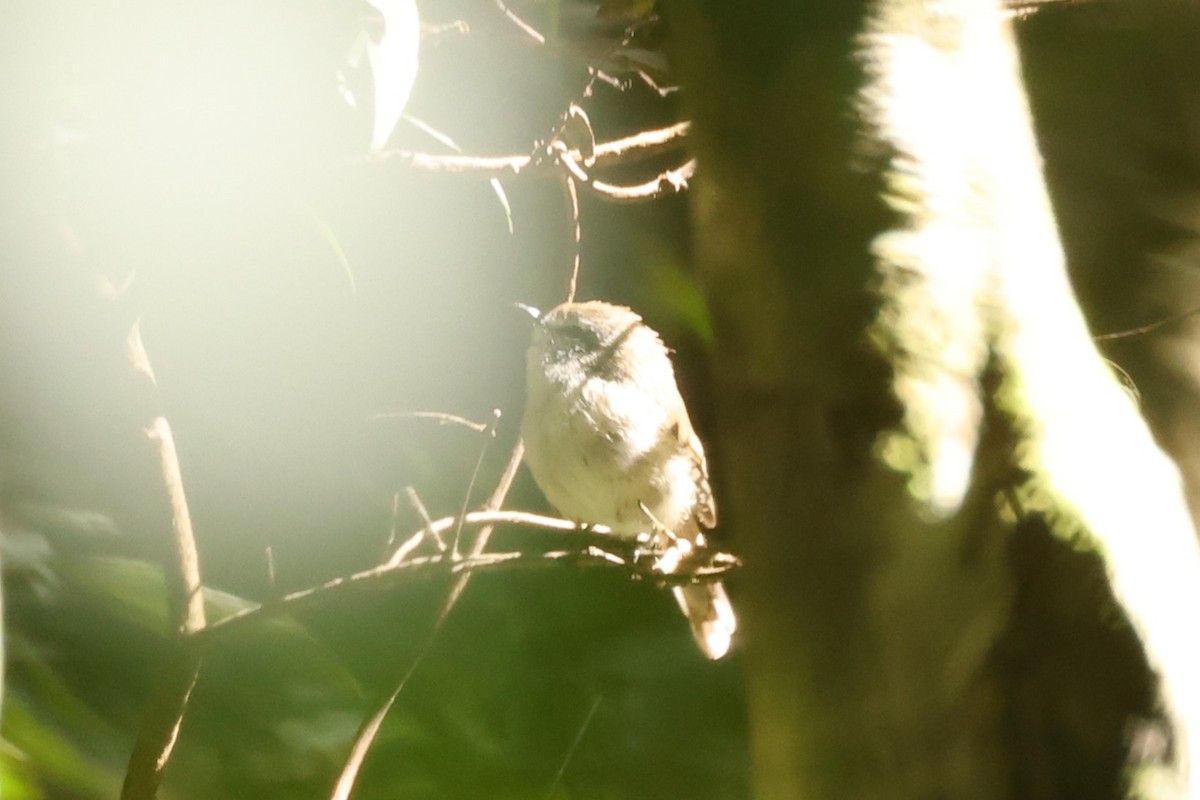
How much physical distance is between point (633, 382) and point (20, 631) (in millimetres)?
768

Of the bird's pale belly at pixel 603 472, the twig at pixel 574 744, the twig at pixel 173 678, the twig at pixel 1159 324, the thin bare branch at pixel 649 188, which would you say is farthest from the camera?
the twig at pixel 574 744

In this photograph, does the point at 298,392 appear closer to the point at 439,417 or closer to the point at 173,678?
the point at 439,417

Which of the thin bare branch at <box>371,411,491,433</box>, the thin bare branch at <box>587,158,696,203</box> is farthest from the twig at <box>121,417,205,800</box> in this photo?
the thin bare branch at <box>587,158,696,203</box>

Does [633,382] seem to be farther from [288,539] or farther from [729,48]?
[729,48]

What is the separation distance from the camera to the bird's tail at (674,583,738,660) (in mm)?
1244

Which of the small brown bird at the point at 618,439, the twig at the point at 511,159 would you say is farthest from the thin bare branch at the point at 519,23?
the small brown bird at the point at 618,439

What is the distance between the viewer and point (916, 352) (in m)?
0.45

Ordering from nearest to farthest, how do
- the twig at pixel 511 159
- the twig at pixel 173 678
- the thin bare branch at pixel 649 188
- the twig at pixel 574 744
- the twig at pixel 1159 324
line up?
the twig at pixel 1159 324, the twig at pixel 173 678, the twig at pixel 511 159, the thin bare branch at pixel 649 188, the twig at pixel 574 744

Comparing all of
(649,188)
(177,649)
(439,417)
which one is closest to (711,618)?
(439,417)

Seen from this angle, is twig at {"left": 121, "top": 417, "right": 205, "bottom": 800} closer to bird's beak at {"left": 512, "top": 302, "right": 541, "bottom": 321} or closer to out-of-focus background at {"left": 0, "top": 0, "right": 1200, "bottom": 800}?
out-of-focus background at {"left": 0, "top": 0, "right": 1200, "bottom": 800}

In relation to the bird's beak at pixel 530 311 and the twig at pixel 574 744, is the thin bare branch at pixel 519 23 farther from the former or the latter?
the twig at pixel 574 744

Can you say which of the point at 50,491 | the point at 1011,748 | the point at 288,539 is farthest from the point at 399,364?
the point at 1011,748

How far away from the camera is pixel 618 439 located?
1.18 meters

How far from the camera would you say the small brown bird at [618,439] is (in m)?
1.19
